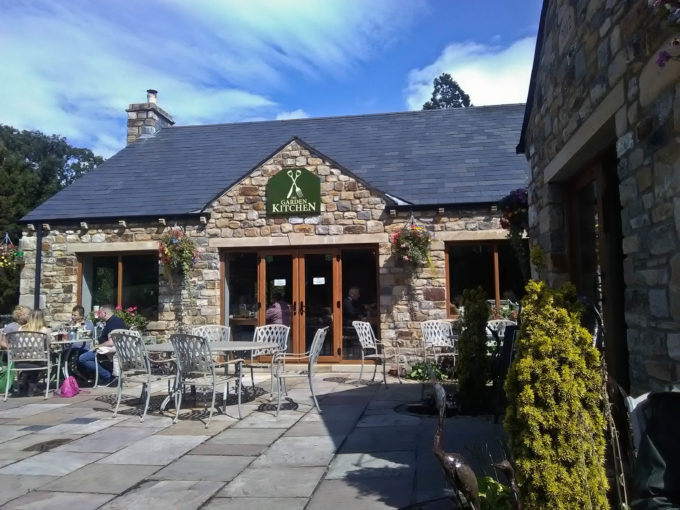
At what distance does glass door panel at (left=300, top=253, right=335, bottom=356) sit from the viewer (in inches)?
395

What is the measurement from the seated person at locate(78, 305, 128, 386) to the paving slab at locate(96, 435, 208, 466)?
3124 millimetres

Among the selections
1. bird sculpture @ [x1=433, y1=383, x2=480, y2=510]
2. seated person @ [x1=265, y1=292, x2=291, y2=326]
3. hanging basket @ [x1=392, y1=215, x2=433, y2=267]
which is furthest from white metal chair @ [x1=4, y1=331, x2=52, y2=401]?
bird sculpture @ [x1=433, y1=383, x2=480, y2=510]

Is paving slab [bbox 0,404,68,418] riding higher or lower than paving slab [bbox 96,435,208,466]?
higher

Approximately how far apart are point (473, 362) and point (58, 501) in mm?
4081

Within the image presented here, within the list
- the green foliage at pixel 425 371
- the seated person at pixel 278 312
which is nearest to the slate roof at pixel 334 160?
the seated person at pixel 278 312

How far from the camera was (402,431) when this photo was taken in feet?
17.2

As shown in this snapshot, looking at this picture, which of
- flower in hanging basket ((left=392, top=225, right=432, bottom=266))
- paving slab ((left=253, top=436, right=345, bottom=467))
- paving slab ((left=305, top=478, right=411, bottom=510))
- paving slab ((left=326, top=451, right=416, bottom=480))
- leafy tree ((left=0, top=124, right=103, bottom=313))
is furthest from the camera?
leafy tree ((left=0, top=124, right=103, bottom=313))

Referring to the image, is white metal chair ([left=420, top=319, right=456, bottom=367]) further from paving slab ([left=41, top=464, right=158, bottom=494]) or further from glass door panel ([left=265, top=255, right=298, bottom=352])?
paving slab ([left=41, top=464, right=158, bottom=494])

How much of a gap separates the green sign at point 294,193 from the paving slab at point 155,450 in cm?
535

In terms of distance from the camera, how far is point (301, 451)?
4.76m

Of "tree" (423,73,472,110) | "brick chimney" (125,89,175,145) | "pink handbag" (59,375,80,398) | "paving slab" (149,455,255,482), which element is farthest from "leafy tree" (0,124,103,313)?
"tree" (423,73,472,110)

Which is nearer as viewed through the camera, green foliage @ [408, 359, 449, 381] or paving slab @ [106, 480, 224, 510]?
paving slab @ [106, 480, 224, 510]

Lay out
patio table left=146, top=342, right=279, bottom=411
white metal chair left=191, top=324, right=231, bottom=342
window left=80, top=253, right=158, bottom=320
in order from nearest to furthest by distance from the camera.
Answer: patio table left=146, top=342, right=279, bottom=411 < white metal chair left=191, top=324, right=231, bottom=342 < window left=80, top=253, right=158, bottom=320

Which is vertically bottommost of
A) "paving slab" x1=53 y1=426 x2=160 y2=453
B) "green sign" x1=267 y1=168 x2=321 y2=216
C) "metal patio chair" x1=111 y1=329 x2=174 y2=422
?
"paving slab" x1=53 y1=426 x2=160 y2=453
